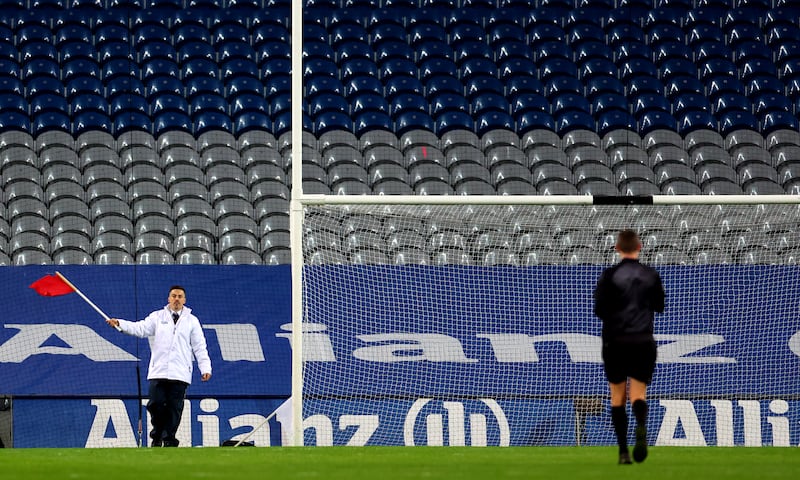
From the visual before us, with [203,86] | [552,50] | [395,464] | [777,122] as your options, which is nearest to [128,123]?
[203,86]

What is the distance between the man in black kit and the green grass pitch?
51cm

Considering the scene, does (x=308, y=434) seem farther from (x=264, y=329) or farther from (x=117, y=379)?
(x=117, y=379)

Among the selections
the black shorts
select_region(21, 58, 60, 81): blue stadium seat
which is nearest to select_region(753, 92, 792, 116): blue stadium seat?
select_region(21, 58, 60, 81): blue stadium seat

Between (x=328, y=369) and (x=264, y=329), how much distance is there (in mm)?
842

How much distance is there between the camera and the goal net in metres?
12.6

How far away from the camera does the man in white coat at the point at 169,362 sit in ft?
37.7

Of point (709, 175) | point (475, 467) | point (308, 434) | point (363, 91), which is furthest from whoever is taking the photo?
point (363, 91)

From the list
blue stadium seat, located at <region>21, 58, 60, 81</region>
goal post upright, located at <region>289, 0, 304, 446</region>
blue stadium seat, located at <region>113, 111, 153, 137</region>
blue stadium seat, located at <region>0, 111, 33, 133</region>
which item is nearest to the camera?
goal post upright, located at <region>289, 0, 304, 446</region>

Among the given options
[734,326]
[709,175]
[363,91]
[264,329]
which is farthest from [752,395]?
→ [363,91]

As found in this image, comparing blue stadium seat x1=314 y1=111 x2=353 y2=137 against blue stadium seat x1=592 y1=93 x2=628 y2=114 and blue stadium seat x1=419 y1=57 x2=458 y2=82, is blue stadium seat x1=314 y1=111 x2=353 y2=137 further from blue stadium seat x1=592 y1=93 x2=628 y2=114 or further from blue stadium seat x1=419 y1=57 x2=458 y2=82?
blue stadium seat x1=592 y1=93 x2=628 y2=114

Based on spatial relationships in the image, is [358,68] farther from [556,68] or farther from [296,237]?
[296,237]

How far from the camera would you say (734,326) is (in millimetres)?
12906

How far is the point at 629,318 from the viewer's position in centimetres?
738

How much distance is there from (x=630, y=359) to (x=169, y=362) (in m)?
5.40
